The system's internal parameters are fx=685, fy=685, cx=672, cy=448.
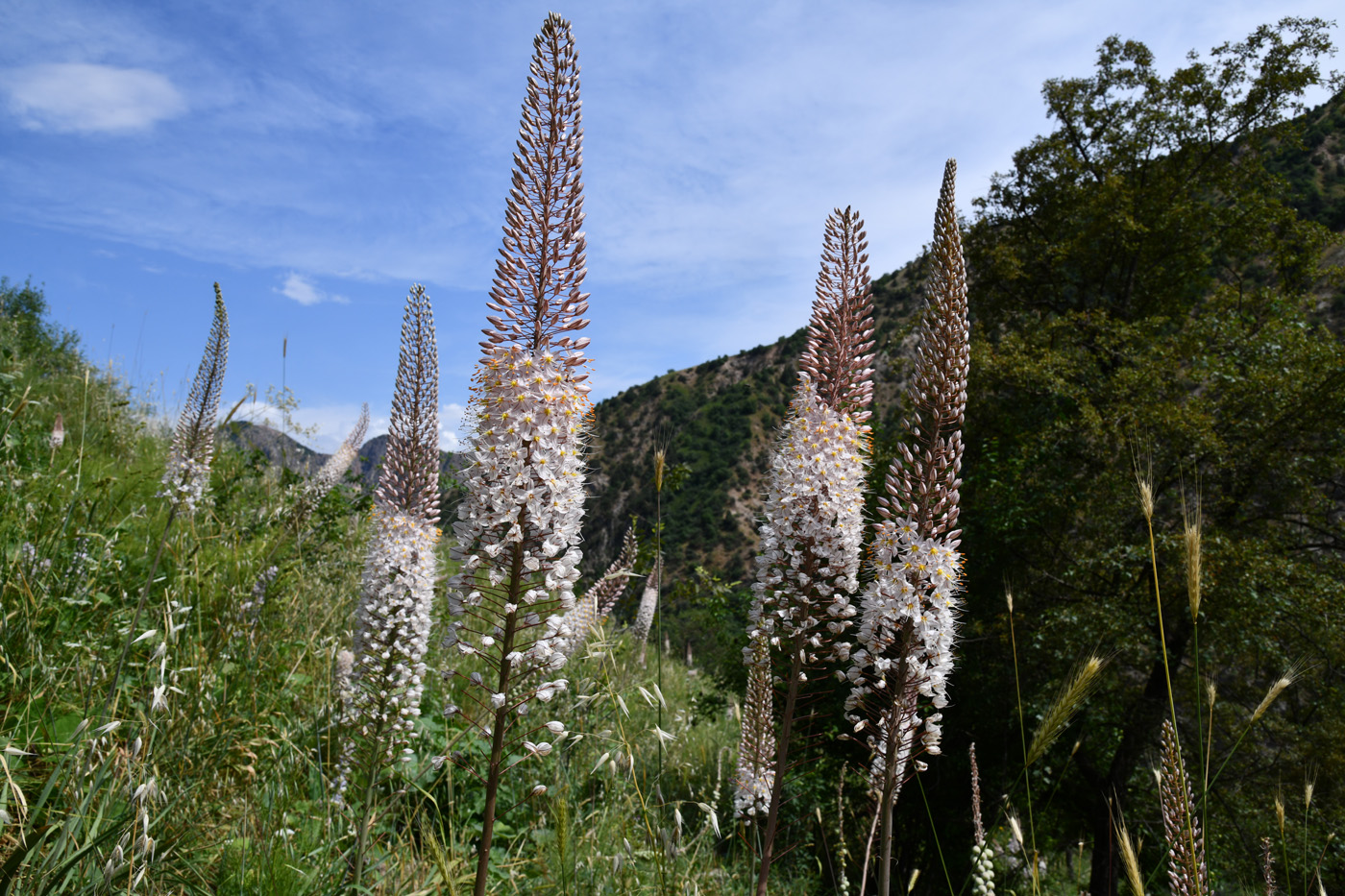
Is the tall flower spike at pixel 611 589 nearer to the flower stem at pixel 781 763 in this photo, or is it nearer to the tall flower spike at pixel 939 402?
the flower stem at pixel 781 763

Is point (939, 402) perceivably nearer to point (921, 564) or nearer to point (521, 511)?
point (921, 564)

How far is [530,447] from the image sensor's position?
9.09 ft

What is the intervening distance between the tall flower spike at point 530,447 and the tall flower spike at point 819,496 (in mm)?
1317

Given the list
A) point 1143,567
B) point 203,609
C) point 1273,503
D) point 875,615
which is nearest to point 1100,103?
point 1273,503

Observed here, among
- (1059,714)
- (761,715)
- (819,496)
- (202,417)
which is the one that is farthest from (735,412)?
(1059,714)

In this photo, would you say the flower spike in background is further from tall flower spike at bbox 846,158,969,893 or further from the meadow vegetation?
tall flower spike at bbox 846,158,969,893

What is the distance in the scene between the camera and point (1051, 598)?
12.9 m

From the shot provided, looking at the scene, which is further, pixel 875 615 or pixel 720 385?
pixel 720 385

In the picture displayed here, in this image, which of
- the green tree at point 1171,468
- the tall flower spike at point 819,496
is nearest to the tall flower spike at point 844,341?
the tall flower spike at point 819,496

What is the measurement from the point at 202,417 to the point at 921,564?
23.0 ft

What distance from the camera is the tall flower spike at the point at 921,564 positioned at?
3295mm

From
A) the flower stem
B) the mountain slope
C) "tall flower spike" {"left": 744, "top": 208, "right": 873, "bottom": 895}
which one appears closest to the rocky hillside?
the mountain slope

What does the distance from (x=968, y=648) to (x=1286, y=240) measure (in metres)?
12.9

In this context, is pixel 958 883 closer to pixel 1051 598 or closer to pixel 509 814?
pixel 1051 598
